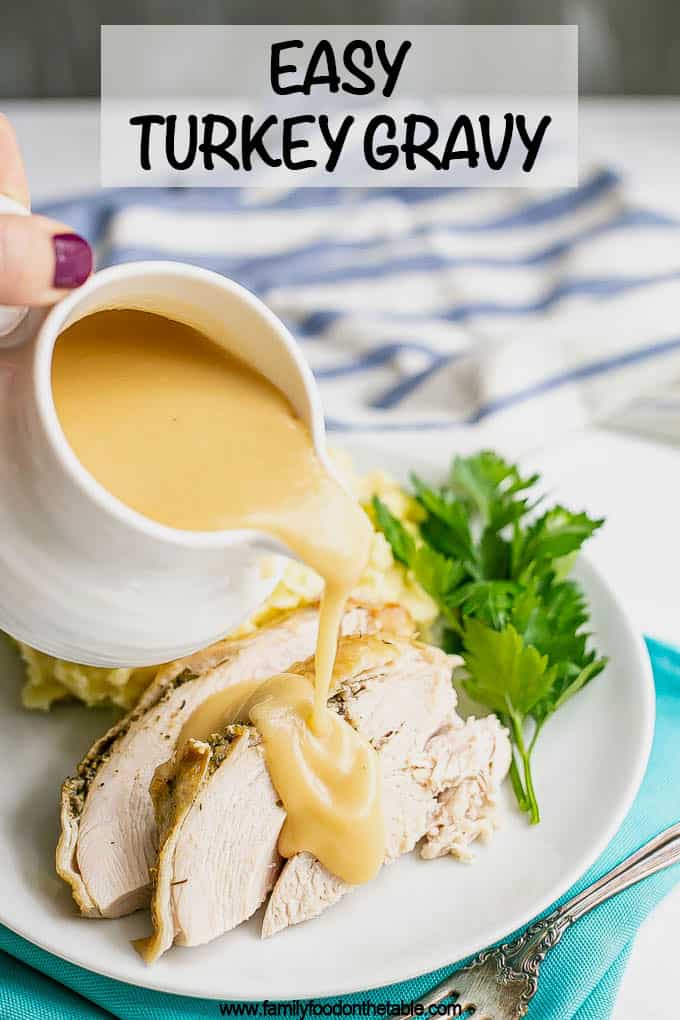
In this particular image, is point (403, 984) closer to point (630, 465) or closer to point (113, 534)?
point (113, 534)

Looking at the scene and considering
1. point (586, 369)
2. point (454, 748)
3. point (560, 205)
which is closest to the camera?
point (454, 748)

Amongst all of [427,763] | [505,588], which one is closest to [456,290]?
[505,588]

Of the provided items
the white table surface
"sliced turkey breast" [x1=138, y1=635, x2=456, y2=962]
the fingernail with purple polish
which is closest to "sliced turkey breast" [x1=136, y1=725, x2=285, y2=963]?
"sliced turkey breast" [x1=138, y1=635, x2=456, y2=962]

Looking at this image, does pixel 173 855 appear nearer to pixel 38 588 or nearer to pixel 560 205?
pixel 38 588

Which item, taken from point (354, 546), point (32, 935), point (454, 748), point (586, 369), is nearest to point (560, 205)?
point (586, 369)

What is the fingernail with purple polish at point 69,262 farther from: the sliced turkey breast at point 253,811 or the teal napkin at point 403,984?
the teal napkin at point 403,984

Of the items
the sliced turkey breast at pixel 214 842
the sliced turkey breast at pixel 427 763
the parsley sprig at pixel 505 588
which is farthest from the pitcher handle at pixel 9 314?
the parsley sprig at pixel 505 588
